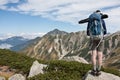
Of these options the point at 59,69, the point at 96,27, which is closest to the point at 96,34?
the point at 96,27

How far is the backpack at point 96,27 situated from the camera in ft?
54.6

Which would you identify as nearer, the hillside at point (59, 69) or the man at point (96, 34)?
the man at point (96, 34)

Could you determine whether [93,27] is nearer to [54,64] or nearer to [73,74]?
[73,74]

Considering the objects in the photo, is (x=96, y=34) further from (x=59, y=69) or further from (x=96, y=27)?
(x=59, y=69)


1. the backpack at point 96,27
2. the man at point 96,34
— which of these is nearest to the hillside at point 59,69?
the man at point 96,34

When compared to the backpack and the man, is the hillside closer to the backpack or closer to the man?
the man

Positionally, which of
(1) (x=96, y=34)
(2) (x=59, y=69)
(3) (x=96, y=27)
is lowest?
(2) (x=59, y=69)

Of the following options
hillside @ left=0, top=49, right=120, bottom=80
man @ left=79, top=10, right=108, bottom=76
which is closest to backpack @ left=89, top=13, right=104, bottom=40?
man @ left=79, top=10, right=108, bottom=76

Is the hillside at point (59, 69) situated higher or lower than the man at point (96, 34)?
lower

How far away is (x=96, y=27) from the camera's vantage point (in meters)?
16.7

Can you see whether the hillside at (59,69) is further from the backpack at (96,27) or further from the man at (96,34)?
the backpack at (96,27)

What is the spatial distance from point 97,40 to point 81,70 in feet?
27.2

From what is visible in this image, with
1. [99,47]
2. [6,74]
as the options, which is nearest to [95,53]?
[99,47]

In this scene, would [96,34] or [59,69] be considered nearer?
[96,34]
